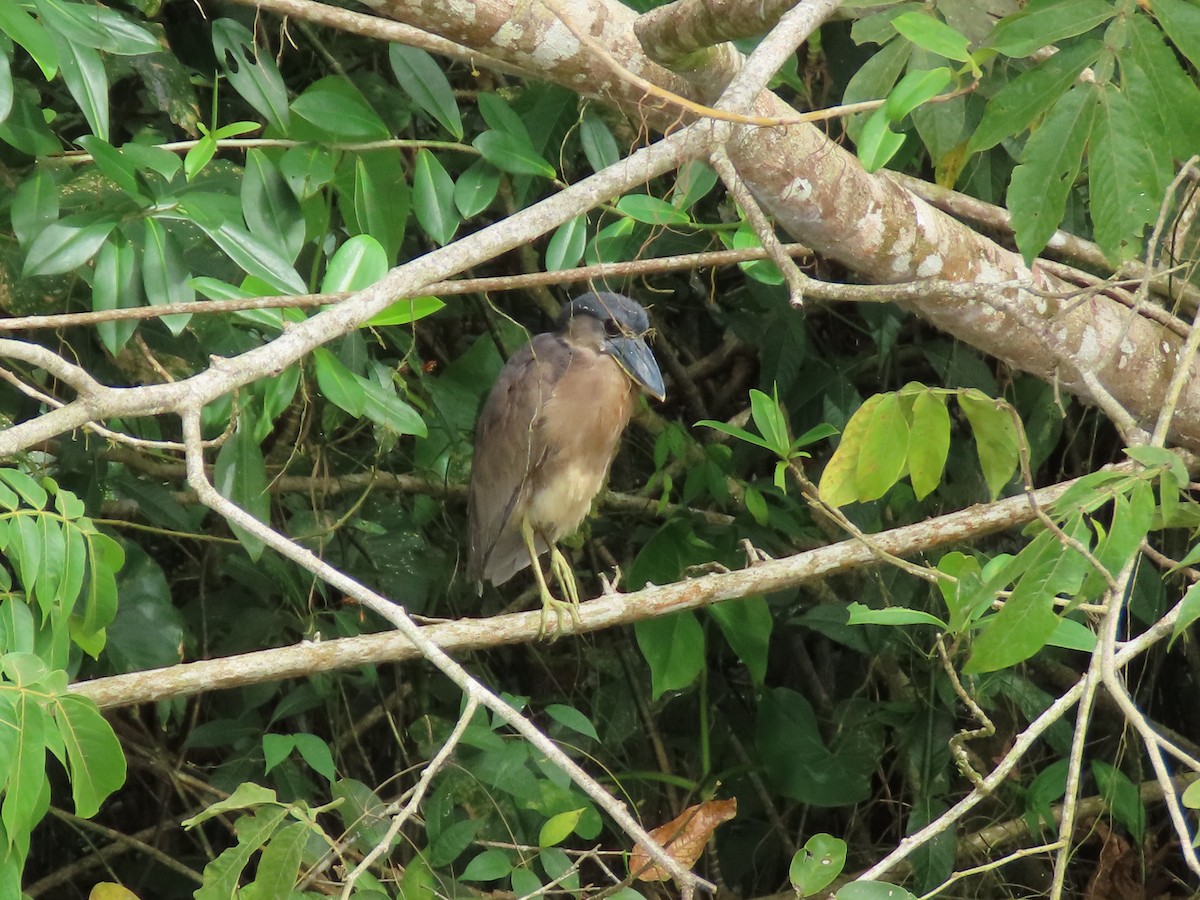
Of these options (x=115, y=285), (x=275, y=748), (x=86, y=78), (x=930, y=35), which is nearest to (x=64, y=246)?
(x=115, y=285)

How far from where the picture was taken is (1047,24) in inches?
54.4

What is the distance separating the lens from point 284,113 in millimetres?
2072

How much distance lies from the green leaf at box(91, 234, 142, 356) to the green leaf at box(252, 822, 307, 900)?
79cm

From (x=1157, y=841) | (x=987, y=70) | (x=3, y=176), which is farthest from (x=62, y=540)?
(x=1157, y=841)

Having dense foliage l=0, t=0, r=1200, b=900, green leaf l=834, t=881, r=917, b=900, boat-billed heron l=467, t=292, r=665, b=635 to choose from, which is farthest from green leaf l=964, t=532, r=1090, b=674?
boat-billed heron l=467, t=292, r=665, b=635

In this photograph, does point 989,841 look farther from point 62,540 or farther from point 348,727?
point 62,540

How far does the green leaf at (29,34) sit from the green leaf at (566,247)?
85 cm

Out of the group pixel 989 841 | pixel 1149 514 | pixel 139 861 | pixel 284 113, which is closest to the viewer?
pixel 1149 514

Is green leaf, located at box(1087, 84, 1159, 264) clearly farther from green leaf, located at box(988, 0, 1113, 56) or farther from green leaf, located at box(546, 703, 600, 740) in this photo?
green leaf, located at box(546, 703, 600, 740)

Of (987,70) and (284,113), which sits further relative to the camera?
(987,70)

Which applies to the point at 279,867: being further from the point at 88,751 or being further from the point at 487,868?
the point at 487,868

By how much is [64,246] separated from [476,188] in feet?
2.23

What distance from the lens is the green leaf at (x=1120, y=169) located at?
4.59 ft

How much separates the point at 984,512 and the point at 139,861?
7.66 ft
